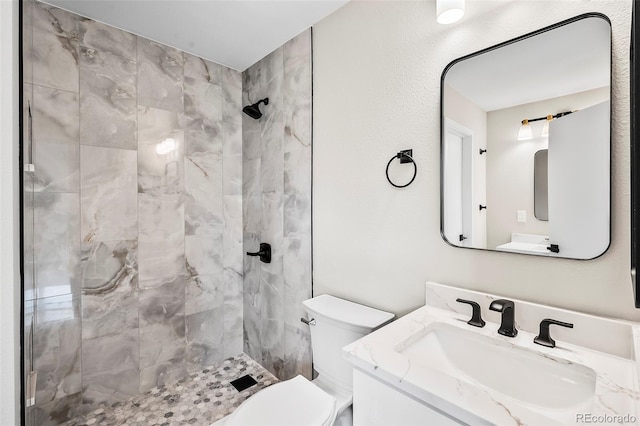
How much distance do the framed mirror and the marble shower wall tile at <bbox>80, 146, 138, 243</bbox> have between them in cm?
191

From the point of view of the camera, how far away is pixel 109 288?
188 centimetres

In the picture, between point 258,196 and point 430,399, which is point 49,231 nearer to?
point 258,196

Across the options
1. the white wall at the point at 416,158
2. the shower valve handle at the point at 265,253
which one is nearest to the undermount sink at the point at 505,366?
the white wall at the point at 416,158

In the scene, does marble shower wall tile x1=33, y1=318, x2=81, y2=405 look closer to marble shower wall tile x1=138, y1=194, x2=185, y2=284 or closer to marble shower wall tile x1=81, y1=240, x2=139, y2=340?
marble shower wall tile x1=81, y1=240, x2=139, y2=340

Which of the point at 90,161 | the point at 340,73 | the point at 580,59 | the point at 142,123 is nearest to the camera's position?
the point at 580,59

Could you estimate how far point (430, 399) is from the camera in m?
0.73

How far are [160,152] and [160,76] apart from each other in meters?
0.53

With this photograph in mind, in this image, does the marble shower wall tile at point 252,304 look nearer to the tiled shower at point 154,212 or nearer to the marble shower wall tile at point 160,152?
the tiled shower at point 154,212

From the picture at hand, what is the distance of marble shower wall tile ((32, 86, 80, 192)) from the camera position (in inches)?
64.2

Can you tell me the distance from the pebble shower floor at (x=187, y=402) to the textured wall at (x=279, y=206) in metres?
0.25

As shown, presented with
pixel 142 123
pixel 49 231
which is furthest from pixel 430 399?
pixel 142 123

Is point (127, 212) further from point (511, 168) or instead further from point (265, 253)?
point (511, 168)

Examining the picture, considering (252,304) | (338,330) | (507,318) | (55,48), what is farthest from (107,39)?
(507,318)
